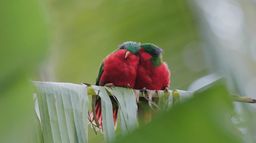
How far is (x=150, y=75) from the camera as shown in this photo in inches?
76.4

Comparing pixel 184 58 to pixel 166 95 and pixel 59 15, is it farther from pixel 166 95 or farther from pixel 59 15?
pixel 166 95

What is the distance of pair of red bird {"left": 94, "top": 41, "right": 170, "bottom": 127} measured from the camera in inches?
75.2

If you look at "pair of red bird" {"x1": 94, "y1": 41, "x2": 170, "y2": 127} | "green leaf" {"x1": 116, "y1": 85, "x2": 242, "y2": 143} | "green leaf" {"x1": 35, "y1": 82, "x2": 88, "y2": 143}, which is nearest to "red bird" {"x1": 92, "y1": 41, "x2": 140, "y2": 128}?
"pair of red bird" {"x1": 94, "y1": 41, "x2": 170, "y2": 127}

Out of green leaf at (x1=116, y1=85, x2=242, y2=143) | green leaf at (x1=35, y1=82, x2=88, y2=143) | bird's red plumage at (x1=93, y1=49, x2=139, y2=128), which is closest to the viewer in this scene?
green leaf at (x1=116, y1=85, x2=242, y2=143)

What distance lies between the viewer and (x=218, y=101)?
0.23 m

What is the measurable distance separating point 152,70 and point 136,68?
8 cm

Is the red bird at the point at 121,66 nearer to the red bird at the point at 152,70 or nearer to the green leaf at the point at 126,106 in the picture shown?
the red bird at the point at 152,70

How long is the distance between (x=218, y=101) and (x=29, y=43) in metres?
0.09

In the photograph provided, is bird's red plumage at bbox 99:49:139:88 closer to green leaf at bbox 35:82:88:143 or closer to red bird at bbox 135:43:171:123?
red bird at bbox 135:43:171:123

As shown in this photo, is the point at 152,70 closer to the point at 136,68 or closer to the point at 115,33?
the point at 136,68

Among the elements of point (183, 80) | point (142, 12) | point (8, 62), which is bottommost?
point (183, 80)

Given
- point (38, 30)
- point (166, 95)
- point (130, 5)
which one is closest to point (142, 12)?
point (130, 5)

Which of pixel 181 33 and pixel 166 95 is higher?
pixel 181 33

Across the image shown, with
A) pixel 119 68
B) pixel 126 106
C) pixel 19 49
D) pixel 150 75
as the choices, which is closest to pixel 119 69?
pixel 119 68
